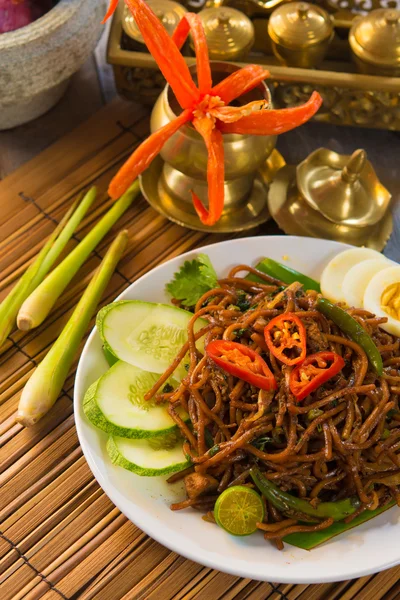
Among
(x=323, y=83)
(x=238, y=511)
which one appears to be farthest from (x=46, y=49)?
(x=238, y=511)

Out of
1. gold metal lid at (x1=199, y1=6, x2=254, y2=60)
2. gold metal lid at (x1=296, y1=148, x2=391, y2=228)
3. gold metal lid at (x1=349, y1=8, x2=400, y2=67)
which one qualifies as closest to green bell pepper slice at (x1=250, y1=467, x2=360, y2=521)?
gold metal lid at (x1=296, y1=148, x2=391, y2=228)

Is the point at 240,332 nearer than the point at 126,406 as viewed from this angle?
No

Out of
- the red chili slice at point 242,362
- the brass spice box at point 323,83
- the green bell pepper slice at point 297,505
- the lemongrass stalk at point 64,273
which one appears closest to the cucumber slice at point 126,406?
the red chili slice at point 242,362

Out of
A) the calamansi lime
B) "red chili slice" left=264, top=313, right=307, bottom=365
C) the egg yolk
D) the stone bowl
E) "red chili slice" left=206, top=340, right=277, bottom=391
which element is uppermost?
the stone bowl

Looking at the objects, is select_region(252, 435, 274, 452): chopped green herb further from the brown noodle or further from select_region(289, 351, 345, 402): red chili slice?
select_region(289, 351, 345, 402): red chili slice

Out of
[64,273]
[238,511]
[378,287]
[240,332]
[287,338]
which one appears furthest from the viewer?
[64,273]

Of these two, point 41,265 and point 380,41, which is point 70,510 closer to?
point 41,265

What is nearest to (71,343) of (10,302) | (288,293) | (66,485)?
(10,302)

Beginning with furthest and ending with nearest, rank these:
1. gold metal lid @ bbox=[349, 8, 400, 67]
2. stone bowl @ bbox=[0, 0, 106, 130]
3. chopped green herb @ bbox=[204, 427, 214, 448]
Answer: gold metal lid @ bbox=[349, 8, 400, 67]
stone bowl @ bbox=[0, 0, 106, 130]
chopped green herb @ bbox=[204, 427, 214, 448]
